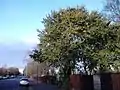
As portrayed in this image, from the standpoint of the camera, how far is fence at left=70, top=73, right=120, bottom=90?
88.7 ft

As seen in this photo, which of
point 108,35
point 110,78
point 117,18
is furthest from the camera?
point 108,35

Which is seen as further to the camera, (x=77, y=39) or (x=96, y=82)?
(x=77, y=39)

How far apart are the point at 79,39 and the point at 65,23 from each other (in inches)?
105

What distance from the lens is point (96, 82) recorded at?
108ft

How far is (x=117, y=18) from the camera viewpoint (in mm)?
38719

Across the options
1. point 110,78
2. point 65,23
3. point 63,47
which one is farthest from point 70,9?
point 110,78

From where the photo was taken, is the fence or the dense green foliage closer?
the fence

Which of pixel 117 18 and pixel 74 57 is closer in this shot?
pixel 117 18

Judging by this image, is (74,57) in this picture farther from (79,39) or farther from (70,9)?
(70,9)

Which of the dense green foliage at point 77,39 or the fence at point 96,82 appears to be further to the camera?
the dense green foliage at point 77,39

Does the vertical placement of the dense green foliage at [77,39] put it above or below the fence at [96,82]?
above

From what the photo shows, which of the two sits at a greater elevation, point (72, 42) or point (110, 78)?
point (72, 42)

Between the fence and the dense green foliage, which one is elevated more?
the dense green foliage

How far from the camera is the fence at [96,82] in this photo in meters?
27.0
